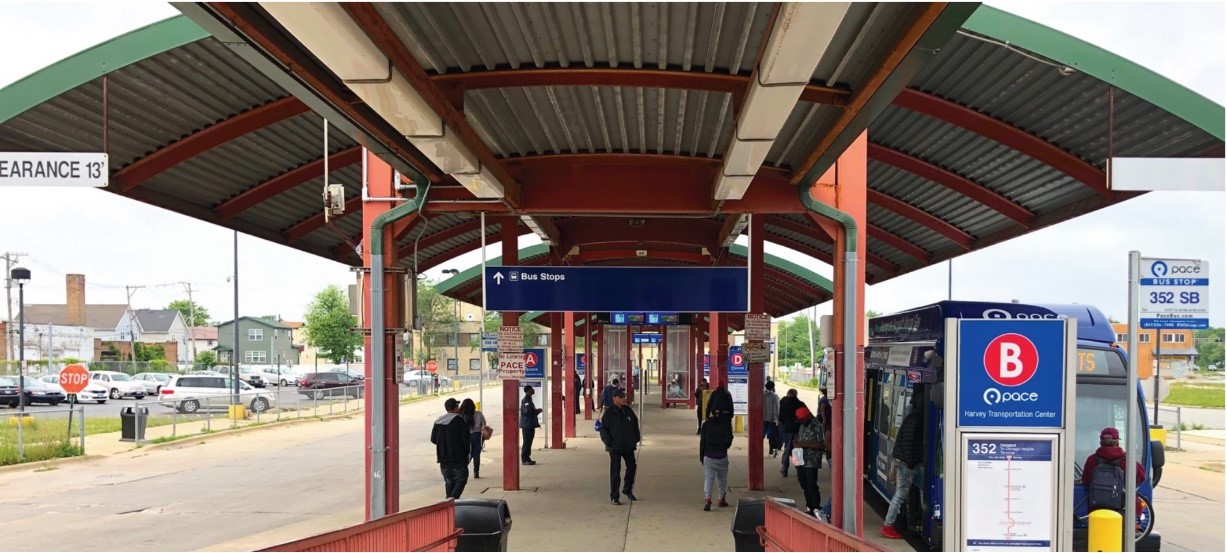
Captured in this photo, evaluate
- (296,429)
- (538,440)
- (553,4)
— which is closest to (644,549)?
(553,4)

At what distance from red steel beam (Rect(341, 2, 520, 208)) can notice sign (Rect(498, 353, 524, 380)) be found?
526cm

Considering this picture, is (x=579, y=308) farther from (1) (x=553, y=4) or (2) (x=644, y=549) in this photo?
(1) (x=553, y=4)

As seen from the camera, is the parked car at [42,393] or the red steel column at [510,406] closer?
the red steel column at [510,406]

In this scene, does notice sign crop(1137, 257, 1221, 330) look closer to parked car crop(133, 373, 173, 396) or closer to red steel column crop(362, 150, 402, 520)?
red steel column crop(362, 150, 402, 520)

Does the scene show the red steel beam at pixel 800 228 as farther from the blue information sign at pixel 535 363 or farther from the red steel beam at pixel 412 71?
the blue information sign at pixel 535 363

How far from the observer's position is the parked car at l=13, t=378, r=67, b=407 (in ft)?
131

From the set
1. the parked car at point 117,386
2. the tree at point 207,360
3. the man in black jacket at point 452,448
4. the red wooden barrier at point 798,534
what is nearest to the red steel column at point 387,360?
the man in black jacket at point 452,448

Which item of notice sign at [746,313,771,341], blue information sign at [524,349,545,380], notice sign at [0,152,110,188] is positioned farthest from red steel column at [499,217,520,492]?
blue information sign at [524,349,545,380]

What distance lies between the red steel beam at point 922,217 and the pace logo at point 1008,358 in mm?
4916

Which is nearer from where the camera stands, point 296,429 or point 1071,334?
point 1071,334

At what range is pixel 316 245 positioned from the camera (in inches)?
584

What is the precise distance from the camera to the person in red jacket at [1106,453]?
9.01 metres

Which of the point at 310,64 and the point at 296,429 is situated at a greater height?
the point at 310,64

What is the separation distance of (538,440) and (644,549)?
13.8 m
